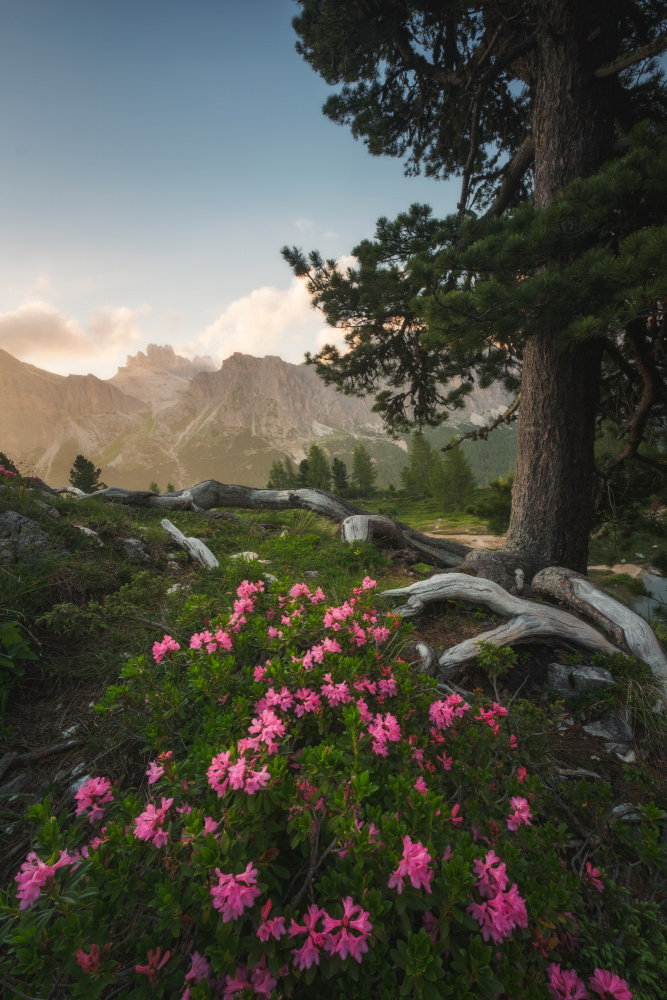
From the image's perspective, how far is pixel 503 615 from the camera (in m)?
4.11

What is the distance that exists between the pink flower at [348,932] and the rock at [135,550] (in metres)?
4.27

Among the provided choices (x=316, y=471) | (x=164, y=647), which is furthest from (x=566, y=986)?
(x=316, y=471)

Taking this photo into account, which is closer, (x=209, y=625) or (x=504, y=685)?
(x=209, y=625)

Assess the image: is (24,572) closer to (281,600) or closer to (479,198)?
(281,600)

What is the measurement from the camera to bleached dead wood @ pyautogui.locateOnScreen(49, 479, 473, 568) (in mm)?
6750

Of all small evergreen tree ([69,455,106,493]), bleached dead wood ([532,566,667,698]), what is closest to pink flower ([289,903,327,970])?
bleached dead wood ([532,566,667,698])

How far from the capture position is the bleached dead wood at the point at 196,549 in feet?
16.3

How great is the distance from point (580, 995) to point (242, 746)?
1.26 metres

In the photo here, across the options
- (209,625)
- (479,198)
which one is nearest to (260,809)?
(209,625)

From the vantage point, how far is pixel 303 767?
1455 millimetres

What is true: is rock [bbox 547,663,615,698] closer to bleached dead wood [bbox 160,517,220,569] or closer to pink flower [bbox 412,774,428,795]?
pink flower [bbox 412,774,428,795]

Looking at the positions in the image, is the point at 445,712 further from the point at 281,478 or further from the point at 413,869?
the point at 281,478

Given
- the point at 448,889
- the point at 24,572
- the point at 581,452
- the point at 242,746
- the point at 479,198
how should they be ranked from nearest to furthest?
1. the point at 448,889
2. the point at 242,746
3. the point at 24,572
4. the point at 581,452
5. the point at 479,198

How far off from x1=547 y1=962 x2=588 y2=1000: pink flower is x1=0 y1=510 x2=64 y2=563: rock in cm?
442
